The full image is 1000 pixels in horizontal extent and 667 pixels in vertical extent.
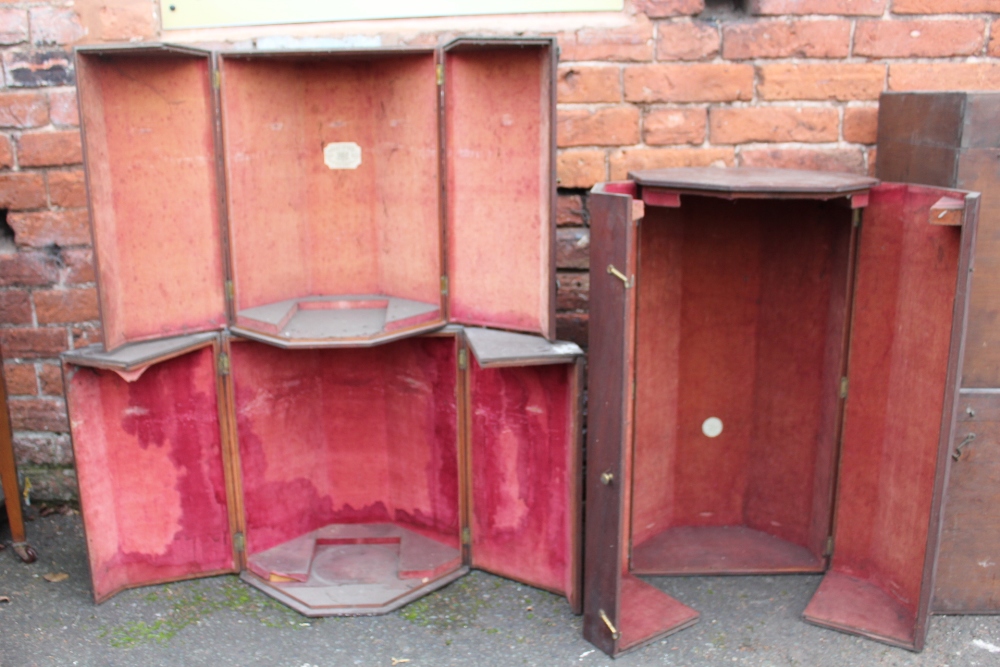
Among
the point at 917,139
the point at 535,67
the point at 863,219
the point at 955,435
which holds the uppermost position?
the point at 535,67

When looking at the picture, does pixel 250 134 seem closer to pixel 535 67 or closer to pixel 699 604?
pixel 535 67

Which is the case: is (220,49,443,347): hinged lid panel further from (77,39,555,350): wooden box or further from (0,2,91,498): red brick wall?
(0,2,91,498): red brick wall

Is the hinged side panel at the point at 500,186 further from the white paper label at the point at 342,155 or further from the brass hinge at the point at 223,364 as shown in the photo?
the brass hinge at the point at 223,364

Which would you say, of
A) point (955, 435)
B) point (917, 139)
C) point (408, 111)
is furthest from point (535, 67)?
point (955, 435)

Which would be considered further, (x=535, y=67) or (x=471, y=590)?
(x=471, y=590)

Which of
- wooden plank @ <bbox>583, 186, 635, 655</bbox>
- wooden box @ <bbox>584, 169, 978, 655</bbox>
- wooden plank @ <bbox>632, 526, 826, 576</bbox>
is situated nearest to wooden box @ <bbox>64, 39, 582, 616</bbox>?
wooden plank @ <bbox>583, 186, 635, 655</bbox>

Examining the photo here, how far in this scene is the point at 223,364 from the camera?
11.5ft

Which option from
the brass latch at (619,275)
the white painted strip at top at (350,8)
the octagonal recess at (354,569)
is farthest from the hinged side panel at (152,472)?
the brass latch at (619,275)

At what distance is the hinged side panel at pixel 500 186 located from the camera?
3.28m

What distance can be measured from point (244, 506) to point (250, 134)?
1419mm

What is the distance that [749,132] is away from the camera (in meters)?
3.86

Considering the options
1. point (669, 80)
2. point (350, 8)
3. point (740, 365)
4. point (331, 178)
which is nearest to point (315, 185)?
point (331, 178)

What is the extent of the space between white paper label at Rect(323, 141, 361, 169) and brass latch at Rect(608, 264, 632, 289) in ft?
4.26

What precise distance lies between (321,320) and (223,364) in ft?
1.29
